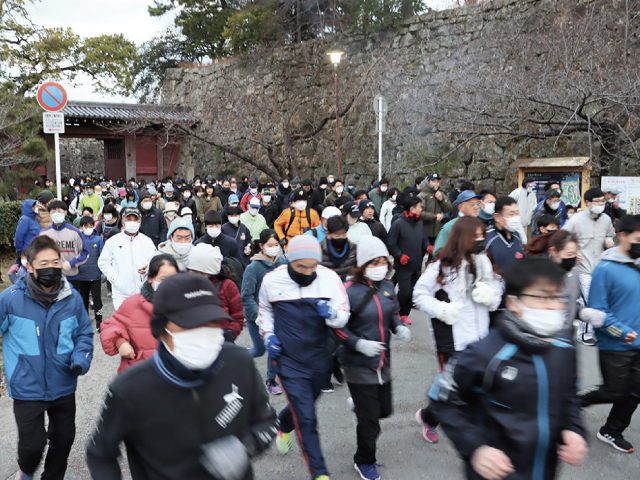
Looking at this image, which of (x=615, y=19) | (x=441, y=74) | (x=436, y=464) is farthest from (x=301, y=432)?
(x=441, y=74)

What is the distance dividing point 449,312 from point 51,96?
7547mm

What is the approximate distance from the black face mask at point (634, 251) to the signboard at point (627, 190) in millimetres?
7261

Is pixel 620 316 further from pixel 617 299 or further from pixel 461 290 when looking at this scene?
pixel 461 290

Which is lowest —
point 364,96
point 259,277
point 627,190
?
point 259,277

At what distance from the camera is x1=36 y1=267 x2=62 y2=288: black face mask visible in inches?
132

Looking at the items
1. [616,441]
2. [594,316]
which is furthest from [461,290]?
[616,441]

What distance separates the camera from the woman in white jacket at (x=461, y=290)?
12.3 feet

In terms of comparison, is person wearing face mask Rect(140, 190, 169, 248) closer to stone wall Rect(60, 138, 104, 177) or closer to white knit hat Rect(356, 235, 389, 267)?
white knit hat Rect(356, 235, 389, 267)

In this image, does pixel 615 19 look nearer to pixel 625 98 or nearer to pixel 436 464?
pixel 625 98

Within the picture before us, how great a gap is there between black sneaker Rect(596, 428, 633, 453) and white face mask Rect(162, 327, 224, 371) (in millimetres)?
3485

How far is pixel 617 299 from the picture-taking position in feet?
12.5

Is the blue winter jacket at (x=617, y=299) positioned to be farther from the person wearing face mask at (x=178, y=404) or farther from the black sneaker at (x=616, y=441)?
the person wearing face mask at (x=178, y=404)

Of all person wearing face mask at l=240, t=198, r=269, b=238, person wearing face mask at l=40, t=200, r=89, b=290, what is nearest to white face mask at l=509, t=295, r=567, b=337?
person wearing face mask at l=40, t=200, r=89, b=290

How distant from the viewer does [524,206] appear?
1102cm
